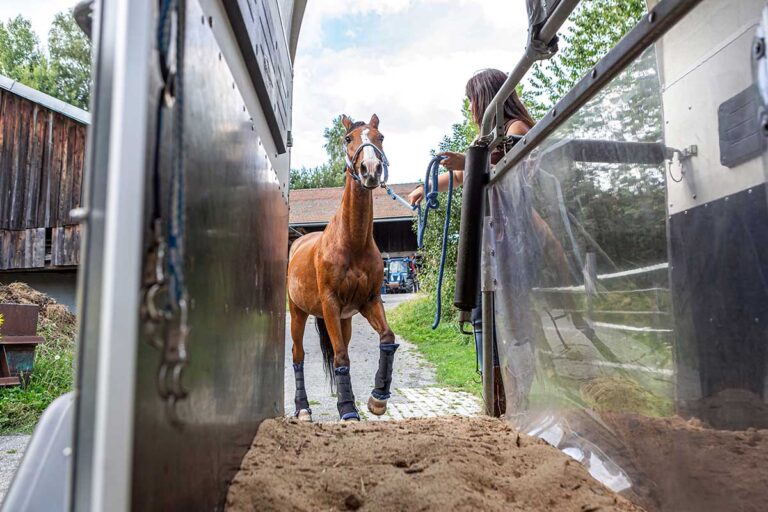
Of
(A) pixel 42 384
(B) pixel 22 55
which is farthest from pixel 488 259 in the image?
(B) pixel 22 55

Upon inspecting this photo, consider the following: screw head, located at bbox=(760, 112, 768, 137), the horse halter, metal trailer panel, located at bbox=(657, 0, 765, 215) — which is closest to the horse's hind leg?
the horse halter

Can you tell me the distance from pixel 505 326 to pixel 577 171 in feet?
2.79

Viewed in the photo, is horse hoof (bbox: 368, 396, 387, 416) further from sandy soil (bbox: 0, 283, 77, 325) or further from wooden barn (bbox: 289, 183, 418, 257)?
wooden barn (bbox: 289, 183, 418, 257)

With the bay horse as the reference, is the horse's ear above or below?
above

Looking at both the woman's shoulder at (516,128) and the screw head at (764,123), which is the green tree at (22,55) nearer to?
the woman's shoulder at (516,128)

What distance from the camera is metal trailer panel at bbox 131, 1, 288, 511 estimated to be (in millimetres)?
706

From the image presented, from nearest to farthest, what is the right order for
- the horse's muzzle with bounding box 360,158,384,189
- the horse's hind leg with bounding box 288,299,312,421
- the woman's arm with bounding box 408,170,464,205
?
the woman's arm with bounding box 408,170,464,205 → the horse's muzzle with bounding box 360,158,384,189 → the horse's hind leg with bounding box 288,299,312,421

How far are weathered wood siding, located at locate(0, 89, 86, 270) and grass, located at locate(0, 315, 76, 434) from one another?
3.26 m

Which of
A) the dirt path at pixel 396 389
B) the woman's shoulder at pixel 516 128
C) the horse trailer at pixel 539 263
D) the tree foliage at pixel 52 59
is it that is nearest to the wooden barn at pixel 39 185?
the dirt path at pixel 396 389

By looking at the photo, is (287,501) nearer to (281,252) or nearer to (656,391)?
(656,391)

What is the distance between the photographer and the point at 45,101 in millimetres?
9648

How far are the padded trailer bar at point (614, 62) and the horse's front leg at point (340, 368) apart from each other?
6.60 ft

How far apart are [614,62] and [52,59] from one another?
105 ft

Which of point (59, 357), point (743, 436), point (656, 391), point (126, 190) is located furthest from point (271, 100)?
point (59, 357)
